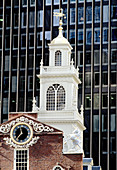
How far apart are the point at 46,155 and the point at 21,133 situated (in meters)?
3.96

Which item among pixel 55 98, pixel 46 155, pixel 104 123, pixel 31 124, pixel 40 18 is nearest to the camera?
pixel 46 155

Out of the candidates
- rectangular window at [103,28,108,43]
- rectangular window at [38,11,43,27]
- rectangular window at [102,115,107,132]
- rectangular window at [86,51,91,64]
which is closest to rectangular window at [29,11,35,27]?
rectangular window at [38,11,43,27]

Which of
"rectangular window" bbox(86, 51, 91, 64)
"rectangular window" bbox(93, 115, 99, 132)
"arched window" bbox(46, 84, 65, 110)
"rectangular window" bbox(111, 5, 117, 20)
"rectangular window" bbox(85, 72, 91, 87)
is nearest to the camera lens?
"arched window" bbox(46, 84, 65, 110)

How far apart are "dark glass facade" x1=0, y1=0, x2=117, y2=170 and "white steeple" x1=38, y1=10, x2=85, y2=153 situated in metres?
46.6

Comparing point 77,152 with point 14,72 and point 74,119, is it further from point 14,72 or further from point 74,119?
point 14,72

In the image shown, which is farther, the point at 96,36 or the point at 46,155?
the point at 96,36

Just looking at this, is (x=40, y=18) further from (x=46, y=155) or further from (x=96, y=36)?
(x=46, y=155)

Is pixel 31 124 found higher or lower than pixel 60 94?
lower

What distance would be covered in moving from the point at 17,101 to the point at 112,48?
19.8m

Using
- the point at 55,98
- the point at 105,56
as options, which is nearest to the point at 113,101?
the point at 105,56

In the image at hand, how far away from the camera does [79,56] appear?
170250 mm

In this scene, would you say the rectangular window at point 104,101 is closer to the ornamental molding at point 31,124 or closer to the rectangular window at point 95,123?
the rectangular window at point 95,123

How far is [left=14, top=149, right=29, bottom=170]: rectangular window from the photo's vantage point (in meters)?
109

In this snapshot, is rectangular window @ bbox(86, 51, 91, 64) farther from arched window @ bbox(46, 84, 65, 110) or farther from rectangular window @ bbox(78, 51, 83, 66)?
arched window @ bbox(46, 84, 65, 110)
